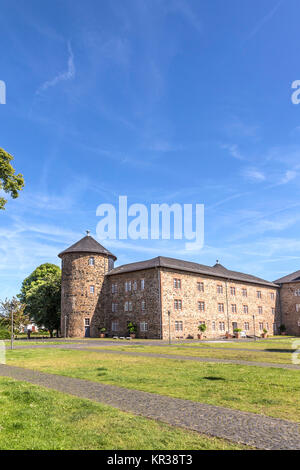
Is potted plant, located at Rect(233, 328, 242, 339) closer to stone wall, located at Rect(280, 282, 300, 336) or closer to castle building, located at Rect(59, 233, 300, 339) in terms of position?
castle building, located at Rect(59, 233, 300, 339)

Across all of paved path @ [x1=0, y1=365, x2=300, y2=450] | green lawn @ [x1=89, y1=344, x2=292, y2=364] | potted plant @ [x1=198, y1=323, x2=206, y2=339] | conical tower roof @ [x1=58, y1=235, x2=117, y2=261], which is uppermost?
conical tower roof @ [x1=58, y1=235, x2=117, y2=261]

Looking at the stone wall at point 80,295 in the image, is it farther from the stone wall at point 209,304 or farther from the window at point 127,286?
the stone wall at point 209,304

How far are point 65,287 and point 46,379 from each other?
1465 inches

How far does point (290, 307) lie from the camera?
6253cm

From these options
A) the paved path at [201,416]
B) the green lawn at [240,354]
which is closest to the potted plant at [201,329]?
the green lawn at [240,354]

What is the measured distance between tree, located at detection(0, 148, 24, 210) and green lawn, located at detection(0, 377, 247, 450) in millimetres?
13786

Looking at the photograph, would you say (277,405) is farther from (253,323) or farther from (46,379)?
(253,323)

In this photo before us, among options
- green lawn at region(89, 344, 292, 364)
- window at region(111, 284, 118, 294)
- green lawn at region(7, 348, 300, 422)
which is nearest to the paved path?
green lawn at region(7, 348, 300, 422)

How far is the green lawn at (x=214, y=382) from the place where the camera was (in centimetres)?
801

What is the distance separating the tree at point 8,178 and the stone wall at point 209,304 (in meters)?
25.2

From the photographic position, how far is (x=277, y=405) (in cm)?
783

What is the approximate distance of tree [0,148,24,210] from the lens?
19.0m
